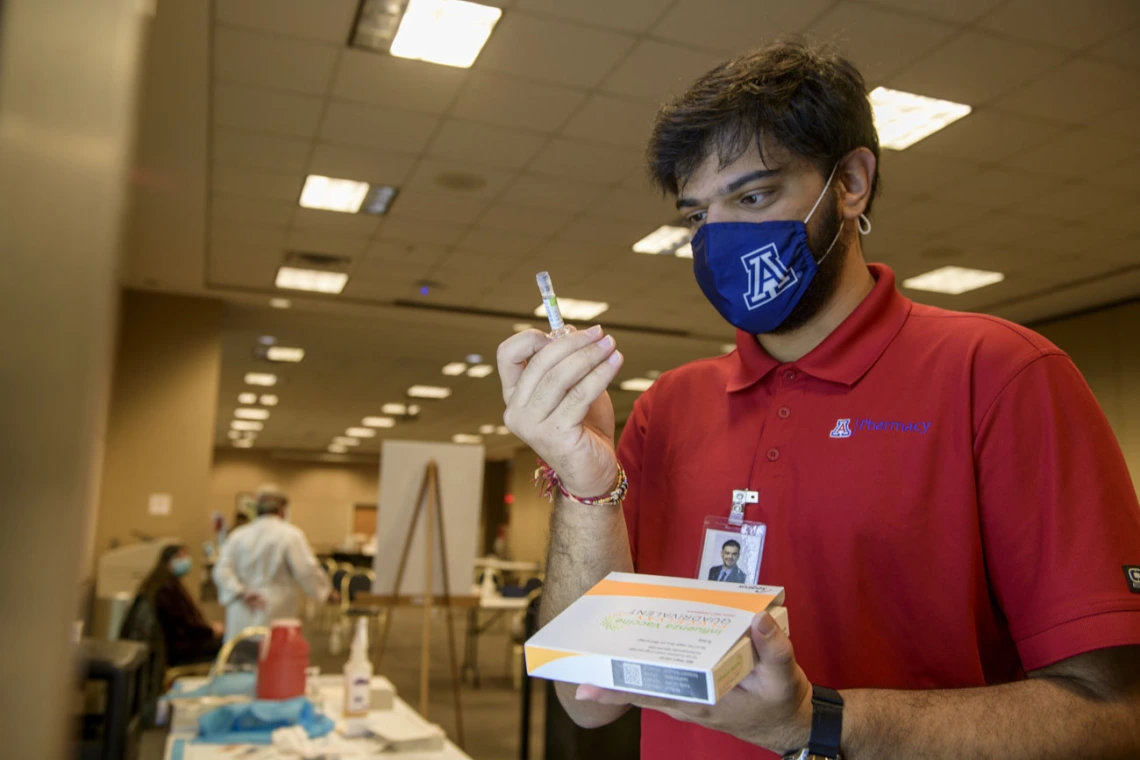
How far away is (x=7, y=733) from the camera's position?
0.17m

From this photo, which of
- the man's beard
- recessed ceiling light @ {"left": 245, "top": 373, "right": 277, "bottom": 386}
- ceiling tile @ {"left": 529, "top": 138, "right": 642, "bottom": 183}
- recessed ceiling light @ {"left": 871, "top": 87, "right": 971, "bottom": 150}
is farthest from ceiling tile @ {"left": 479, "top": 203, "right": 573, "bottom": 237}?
recessed ceiling light @ {"left": 245, "top": 373, "right": 277, "bottom": 386}

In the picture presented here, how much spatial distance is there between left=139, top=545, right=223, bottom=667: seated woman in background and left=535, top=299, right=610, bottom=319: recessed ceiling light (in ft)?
13.0

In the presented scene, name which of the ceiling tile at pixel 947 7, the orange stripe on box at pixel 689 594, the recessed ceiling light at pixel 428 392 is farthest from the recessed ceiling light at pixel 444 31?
the recessed ceiling light at pixel 428 392

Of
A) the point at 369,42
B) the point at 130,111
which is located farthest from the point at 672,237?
the point at 130,111

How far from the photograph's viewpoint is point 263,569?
Result: 20.1 ft

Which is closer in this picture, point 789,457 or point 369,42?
point 789,457

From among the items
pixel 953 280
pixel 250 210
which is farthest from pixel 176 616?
pixel 953 280

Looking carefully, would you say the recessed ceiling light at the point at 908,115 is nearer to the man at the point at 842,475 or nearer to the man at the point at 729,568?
the man at the point at 842,475

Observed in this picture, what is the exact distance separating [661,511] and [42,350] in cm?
Answer: 107

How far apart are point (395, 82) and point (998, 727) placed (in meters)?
4.01

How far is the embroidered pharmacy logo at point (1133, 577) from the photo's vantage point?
86cm

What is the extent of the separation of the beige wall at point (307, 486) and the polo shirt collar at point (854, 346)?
24.5 metres

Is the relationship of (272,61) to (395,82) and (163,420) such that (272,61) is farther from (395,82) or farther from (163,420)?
(163,420)

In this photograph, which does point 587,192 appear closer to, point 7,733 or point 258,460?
point 7,733
